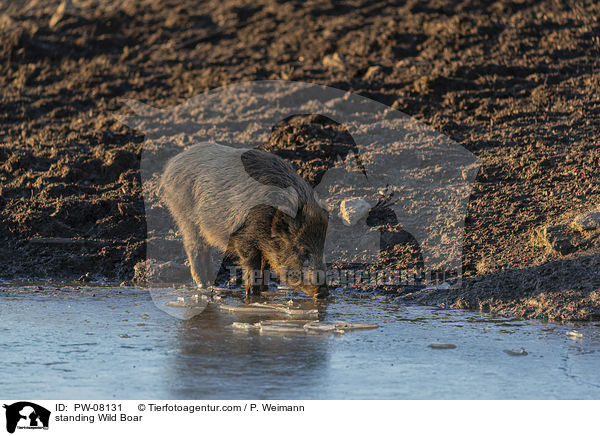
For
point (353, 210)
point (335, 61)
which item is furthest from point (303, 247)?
point (335, 61)

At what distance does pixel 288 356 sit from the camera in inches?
211

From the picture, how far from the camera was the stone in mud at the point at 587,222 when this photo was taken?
7.69 meters

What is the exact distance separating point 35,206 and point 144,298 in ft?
11.2

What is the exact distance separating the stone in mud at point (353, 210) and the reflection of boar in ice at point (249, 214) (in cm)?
132

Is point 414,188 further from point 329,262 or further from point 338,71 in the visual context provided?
point 338,71

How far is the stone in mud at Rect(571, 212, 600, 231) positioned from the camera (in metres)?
7.69

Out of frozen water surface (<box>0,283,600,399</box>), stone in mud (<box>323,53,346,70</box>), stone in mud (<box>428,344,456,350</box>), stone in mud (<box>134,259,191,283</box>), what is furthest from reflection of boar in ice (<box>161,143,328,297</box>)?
stone in mud (<box>323,53,346,70</box>)

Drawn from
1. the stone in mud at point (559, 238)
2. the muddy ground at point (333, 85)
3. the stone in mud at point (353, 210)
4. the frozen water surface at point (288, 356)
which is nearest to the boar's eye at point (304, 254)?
the frozen water surface at point (288, 356)

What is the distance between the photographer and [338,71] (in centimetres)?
1366

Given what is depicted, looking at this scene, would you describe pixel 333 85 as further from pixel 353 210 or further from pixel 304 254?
pixel 304 254

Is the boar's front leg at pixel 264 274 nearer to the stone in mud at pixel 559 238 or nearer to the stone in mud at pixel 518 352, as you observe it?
the stone in mud at pixel 559 238

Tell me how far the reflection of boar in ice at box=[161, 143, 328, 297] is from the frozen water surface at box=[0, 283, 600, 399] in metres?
0.63

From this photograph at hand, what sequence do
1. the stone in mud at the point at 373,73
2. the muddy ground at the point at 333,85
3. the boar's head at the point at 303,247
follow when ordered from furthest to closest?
the stone in mud at the point at 373,73 → the muddy ground at the point at 333,85 → the boar's head at the point at 303,247

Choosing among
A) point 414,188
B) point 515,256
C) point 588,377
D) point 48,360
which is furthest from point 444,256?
point 48,360
